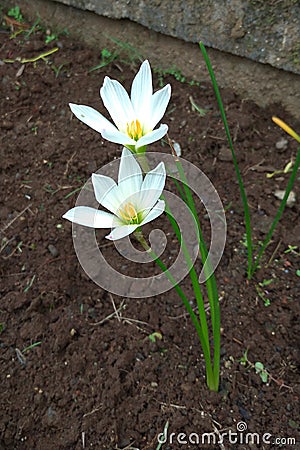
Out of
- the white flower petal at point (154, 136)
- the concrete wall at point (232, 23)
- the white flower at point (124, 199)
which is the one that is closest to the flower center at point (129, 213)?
the white flower at point (124, 199)

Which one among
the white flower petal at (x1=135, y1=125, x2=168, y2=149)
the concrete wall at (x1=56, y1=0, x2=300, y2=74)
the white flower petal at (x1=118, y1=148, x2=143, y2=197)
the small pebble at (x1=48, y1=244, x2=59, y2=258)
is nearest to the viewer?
the white flower petal at (x1=135, y1=125, x2=168, y2=149)

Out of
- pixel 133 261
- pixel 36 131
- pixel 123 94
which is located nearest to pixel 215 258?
pixel 133 261

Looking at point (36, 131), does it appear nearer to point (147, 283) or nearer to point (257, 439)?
point (147, 283)

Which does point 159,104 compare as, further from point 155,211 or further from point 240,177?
point 240,177

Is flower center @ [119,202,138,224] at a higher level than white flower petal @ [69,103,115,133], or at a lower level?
lower

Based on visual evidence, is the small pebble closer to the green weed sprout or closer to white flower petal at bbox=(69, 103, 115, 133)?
the green weed sprout

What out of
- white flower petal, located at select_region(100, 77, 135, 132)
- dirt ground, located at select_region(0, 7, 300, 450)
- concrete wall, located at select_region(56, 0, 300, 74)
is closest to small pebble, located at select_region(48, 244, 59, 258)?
dirt ground, located at select_region(0, 7, 300, 450)

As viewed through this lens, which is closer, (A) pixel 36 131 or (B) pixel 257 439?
(B) pixel 257 439
